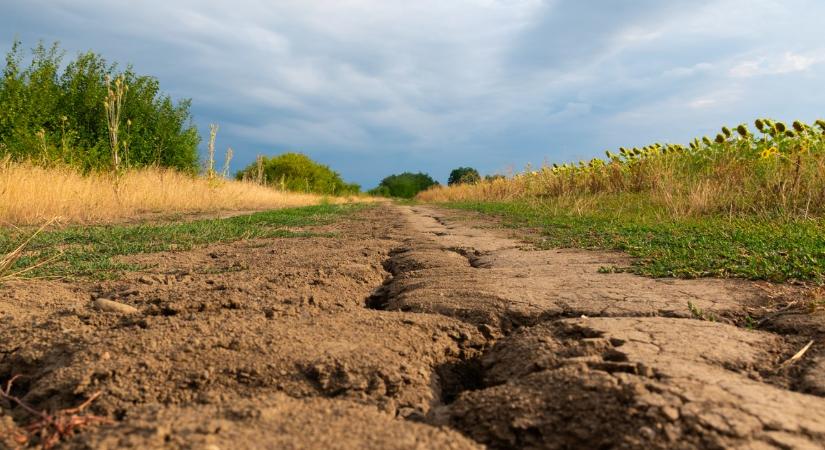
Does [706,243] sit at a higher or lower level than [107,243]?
higher

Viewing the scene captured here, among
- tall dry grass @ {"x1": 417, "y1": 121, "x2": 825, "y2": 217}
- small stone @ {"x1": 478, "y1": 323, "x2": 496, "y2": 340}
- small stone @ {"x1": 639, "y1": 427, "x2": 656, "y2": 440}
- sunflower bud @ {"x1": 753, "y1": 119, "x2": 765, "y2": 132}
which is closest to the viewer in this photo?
small stone @ {"x1": 639, "y1": 427, "x2": 656, "y2": 440}

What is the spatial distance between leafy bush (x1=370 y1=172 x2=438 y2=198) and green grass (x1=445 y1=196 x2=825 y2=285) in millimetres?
43568

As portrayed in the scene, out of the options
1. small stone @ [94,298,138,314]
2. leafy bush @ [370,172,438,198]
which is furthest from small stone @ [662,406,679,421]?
leafy bush @ [370,172,438,198]

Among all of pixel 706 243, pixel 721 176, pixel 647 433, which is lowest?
pixel 647 433

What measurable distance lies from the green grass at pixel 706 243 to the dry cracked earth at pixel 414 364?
0.32 metres

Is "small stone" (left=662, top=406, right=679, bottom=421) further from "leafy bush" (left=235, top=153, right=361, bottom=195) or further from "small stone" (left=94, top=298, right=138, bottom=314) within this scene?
"leafy bush" (left=235, top=153, right=361, bottom=195)

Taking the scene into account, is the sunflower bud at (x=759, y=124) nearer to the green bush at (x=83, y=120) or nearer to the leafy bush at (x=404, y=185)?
the green bush at (x=83, y=120)

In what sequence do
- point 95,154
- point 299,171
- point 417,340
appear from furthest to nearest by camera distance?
point 299,171 → point 95,154 → point 417,340

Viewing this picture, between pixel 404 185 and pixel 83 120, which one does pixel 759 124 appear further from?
pixel 404 185

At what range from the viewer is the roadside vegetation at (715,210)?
319 cm

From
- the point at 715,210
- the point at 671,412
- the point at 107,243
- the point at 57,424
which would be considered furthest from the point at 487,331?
the point at 715,210

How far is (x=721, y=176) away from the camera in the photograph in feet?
23.9

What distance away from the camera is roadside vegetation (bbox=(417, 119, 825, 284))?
3.19m

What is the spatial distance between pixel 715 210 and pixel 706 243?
Result: 8.57 feet
